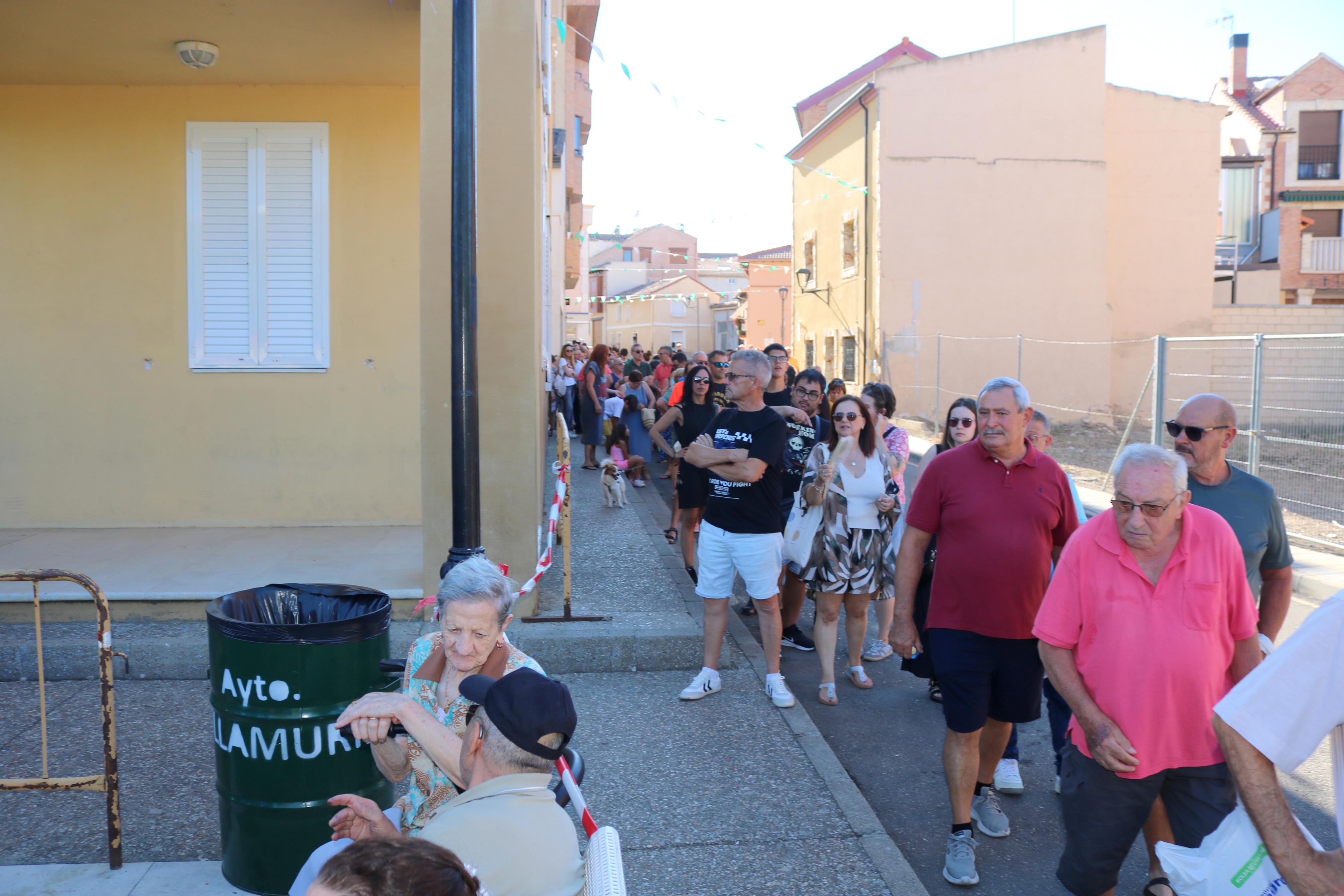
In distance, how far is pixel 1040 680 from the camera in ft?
12.9

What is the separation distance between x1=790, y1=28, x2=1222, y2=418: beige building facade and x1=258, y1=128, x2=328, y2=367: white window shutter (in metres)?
18.4

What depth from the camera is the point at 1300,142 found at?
3697 centimetres

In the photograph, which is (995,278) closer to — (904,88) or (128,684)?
(904,88)

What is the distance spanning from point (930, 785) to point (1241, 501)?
74.5 inches

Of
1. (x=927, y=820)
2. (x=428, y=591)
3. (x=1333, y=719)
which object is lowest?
(x=927, y=820)

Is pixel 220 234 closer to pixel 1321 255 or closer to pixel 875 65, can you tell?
pixel 875 65

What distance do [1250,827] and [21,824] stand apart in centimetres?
438

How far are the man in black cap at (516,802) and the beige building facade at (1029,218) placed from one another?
22748 mm

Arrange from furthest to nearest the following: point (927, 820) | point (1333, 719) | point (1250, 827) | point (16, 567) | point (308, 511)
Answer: point (308, 511) → point (16, 567) → point (927, 820) → point (1250, 827) → point (1333, 719)

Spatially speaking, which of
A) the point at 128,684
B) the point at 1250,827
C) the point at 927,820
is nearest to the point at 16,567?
the point at 128,684

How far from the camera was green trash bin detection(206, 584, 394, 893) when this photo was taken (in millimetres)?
3234

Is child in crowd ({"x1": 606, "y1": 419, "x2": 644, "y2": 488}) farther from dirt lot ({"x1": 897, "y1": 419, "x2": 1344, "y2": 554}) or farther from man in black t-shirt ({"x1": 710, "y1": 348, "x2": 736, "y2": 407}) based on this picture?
dirt lot ({"x1": 897, "y1": 419, "x2": 1344, "y2": 554})

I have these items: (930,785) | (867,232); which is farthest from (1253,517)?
(867,232)

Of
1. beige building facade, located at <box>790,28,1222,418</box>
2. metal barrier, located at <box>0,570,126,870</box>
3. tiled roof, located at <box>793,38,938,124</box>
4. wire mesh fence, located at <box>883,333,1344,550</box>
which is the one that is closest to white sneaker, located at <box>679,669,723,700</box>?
metal barrier, located at <box>0,570,126,870</box>
